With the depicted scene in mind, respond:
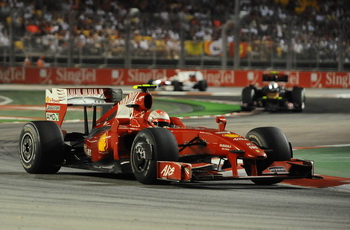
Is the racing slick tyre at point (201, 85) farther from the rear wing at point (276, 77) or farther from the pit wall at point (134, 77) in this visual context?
the rear wing at point (276, 77)

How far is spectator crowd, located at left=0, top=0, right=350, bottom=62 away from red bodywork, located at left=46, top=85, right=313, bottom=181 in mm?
29522

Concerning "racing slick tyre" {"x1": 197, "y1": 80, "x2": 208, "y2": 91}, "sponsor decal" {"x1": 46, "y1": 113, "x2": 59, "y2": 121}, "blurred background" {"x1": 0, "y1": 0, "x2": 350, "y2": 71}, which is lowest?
"racing slick tyre" {"x1": 197, "y1": 80, "x2": 208, "y2": 91}

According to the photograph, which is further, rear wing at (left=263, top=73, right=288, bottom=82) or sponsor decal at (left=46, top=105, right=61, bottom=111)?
rear wing at (left=263, top=73, right=288, bottom=82)

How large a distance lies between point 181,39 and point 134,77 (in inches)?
147

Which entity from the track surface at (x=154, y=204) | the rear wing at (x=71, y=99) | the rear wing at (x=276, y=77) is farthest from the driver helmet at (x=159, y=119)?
the rear wing at (x=276, y=77)

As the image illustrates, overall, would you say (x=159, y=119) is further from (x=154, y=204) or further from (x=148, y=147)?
(x=154, y=204)

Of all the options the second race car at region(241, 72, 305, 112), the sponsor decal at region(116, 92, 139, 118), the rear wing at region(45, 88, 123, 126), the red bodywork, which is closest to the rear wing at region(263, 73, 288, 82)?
the second race car at region(241, 72, 305, 112)

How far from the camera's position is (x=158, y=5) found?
45.9 meters

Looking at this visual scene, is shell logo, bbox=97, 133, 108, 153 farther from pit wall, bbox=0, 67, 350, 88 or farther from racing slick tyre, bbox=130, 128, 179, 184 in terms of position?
pit wall, bbox=0, 67, 350, 88

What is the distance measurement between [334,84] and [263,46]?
5004 mm

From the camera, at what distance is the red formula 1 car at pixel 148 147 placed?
8672 mm

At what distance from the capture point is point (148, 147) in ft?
28.7

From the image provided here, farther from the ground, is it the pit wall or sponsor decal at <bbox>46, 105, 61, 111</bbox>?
sponsor decal at <bbox>46, 105, 61, 111</bbox>

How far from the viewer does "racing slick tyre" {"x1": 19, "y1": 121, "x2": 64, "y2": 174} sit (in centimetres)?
990
